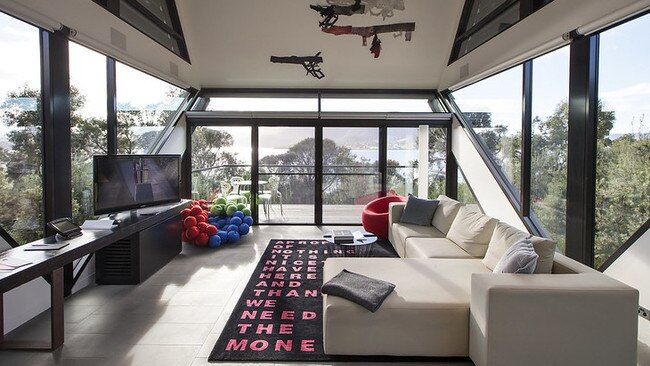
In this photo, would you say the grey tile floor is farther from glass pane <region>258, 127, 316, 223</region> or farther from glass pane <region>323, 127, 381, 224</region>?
glass pane <region>323, 127, 381, 224</region>

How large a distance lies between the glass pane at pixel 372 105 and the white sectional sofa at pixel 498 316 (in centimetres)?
412

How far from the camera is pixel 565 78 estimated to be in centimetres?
377

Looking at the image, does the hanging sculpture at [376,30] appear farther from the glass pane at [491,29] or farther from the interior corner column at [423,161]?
the interior corner column at [423,161]

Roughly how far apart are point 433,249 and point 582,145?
5.41 ft

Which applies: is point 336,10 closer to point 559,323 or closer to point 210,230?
point 559,323

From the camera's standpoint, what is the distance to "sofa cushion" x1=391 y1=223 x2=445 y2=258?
4523 mm

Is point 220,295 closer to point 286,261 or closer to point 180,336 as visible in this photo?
point 180,336

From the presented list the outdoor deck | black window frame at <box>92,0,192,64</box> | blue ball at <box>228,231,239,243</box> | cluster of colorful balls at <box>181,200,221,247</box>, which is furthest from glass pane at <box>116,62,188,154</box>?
the outdoor deck

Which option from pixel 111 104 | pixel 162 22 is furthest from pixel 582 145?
pixel 162 22

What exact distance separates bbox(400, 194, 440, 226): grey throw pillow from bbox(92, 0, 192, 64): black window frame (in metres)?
4.10

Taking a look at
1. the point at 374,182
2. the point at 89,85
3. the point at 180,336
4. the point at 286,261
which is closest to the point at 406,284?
the point at 180,336

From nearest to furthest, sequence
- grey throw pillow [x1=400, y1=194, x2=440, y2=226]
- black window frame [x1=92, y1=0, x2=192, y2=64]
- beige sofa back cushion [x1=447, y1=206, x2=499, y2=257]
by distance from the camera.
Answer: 1. beige sofa back cushion [x1=447, y1=206, x2=499, y2=257]
2. black window frame [x1=92, y1=0, x2=192, y2=64]
3. grey throw pillow [x1=400, y1=194, x2=440, y2=226]

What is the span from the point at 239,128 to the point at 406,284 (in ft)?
16.5

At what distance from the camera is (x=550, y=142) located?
13.4 feet
